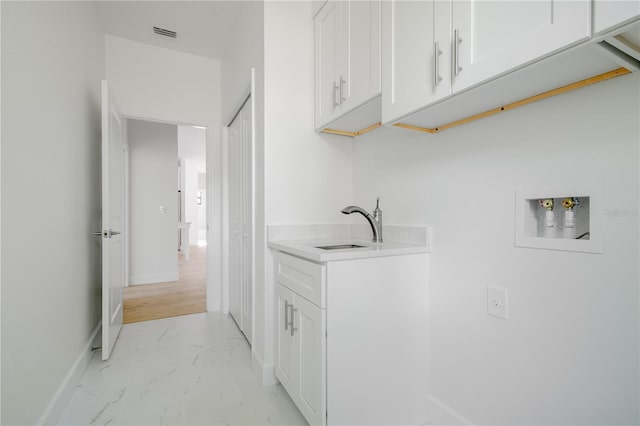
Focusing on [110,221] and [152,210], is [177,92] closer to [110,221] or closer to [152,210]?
[110,221]


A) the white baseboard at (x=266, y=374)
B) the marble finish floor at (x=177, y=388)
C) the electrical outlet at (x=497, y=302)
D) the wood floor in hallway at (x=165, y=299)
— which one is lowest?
the wood floor in hallway at (x=165, y=299)

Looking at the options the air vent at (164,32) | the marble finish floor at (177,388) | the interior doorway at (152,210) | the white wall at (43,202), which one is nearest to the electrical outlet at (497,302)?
the marble finish floor at (177,388)

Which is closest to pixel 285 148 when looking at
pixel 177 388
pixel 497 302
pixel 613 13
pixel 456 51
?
pixel 456 51

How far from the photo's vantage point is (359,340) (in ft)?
4.17

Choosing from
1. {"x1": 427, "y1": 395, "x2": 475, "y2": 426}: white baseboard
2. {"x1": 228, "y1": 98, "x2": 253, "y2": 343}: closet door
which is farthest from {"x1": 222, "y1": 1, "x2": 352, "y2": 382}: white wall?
Answer: {"x1": 427, "y1": 395, "x2": 475, "y2": 426}: white baseboard

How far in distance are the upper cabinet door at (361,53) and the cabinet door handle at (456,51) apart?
391 mm

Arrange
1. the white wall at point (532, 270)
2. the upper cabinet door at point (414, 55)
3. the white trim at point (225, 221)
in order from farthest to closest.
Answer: the white trim at point (225, 221), the upper cabinet door at point (414, 55), the white wall at point (532, 270)

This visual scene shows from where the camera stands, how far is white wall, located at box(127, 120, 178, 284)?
4266 millimetres

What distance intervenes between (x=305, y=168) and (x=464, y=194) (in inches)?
38.6

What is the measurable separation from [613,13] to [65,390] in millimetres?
2631

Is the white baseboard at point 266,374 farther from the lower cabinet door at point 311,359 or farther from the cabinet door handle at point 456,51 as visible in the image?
the cabinet door handle at point 456,51

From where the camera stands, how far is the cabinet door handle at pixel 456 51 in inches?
38.3

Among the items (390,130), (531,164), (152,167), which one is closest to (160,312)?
(152,167)

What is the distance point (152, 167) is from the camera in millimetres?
4383
